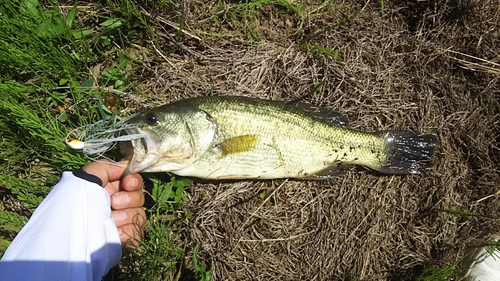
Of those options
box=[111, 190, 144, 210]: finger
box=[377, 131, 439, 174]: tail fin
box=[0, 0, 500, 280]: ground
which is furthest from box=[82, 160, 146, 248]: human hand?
box=[377, 131, 439, 174]: tail fin

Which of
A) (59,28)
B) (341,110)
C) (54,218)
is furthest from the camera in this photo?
(341,110)

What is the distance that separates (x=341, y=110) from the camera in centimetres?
370

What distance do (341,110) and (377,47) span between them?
80cm

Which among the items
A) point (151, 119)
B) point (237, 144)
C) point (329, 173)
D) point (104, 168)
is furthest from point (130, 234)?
point (329, 173)

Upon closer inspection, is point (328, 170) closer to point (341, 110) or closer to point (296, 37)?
point (341, 110)

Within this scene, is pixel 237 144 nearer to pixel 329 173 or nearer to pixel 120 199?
pixel 329 173

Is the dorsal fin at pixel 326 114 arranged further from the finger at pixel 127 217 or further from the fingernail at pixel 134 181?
the finger at pixel 127 217

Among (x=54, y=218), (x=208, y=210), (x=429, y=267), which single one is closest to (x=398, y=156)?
(x=429, y=267)

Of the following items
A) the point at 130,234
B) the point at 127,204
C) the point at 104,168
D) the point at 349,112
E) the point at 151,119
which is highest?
the point at 151,119

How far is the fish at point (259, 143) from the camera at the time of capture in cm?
305

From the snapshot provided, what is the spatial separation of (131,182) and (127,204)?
0.80 feet

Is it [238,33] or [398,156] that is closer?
[398,156]

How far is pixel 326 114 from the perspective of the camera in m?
3.57

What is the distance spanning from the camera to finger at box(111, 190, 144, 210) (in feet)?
11.3
